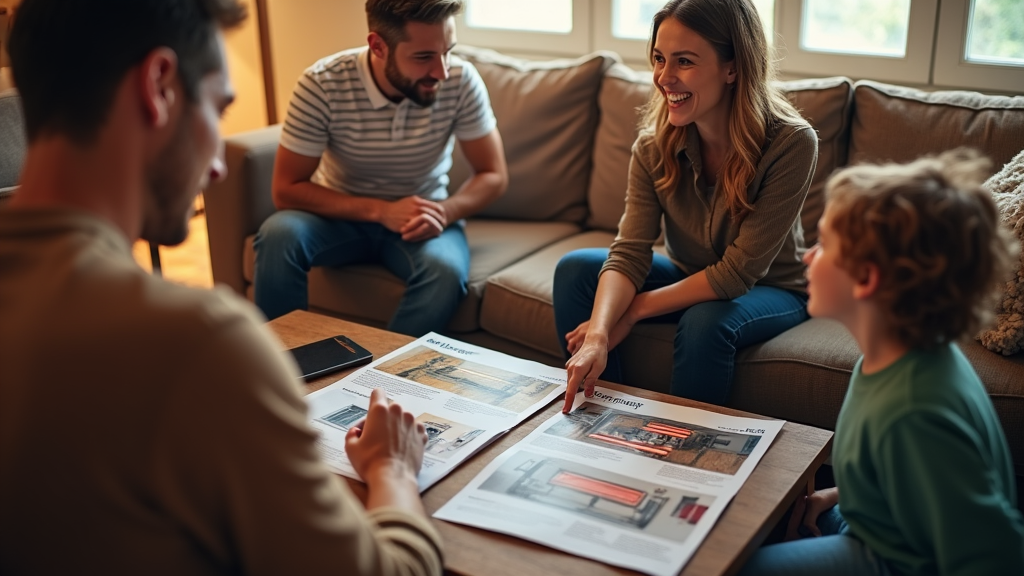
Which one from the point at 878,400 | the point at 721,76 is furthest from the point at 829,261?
the point at 721,76

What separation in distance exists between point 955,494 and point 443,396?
0.84 metres

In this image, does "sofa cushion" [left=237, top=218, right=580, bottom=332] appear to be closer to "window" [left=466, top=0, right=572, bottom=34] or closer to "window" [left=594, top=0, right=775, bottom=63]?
"window" [left=594, top=0, right=775, bottom=63]

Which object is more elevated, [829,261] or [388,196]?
[829,261]

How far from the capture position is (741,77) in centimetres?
192

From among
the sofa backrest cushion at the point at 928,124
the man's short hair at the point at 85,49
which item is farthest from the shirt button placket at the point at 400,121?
the man's short hair at the point at 85,49

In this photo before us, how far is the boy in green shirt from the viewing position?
107 cm

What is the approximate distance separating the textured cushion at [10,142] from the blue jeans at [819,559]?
1.85 metres

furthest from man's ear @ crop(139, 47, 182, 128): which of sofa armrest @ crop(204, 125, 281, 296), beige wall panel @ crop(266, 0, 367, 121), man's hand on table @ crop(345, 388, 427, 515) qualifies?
beige wall panel @ crop(266, 0, 367, 121)

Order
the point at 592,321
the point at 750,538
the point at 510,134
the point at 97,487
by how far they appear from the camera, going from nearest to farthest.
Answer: the point at 97,487 → the point at 750,538 → the point at 592,321 → the point at 510,134

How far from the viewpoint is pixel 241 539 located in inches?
34.0

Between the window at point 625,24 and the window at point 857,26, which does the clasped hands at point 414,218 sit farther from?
the window at point 857,26

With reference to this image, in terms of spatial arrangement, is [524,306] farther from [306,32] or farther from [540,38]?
[306,32]

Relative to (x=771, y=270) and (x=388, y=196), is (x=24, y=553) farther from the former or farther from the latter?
(x=388, y=196)

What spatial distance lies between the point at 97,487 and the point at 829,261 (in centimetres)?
86
